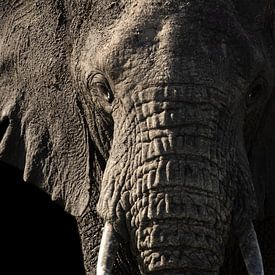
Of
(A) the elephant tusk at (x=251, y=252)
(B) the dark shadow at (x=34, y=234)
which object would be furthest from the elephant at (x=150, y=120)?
(B) the dark shadow at (x=34, y=234)

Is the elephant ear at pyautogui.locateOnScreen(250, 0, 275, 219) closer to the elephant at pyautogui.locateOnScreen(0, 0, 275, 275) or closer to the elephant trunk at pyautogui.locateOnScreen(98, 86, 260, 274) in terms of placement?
the elephant at pyautogui.locateOnScreen(0, 0, 275, 275)

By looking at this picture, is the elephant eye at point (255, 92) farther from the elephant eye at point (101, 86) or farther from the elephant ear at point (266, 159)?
the elephant eye at point (101, 86)

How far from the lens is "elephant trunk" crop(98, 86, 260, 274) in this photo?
20.3 ft

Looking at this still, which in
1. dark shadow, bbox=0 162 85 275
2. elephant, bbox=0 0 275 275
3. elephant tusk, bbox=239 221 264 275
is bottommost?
elephant tusk, bbox=239 221 264 275

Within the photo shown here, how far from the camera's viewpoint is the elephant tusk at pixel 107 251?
6344mm

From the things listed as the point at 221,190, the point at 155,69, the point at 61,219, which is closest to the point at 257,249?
the point at 221,190

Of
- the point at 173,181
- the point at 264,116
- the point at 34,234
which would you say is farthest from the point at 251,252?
the point at 34,234

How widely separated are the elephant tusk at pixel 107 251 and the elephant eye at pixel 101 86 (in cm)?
42

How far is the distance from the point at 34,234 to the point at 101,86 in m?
2.03

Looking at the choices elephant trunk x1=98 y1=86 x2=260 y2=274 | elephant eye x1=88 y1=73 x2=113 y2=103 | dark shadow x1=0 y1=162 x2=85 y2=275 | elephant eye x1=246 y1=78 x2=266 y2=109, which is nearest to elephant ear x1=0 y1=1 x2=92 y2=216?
elephant eye x1=88 y1=73 x2=113 y2=103

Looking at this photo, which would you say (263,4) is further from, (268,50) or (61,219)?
(61,219)

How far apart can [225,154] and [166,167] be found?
9.0 inches

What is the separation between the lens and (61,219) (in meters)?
8.46

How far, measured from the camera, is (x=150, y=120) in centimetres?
634
